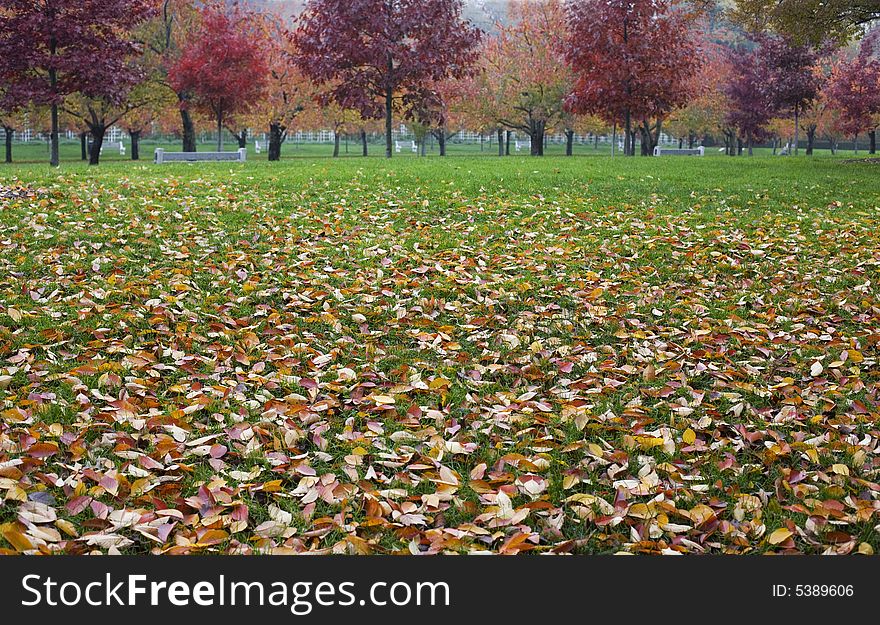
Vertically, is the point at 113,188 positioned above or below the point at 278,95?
below

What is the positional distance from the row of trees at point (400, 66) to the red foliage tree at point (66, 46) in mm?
37

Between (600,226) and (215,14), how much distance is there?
74.3 feet

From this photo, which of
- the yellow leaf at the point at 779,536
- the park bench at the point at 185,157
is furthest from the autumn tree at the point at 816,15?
the yellow leaf at the point at 779,536

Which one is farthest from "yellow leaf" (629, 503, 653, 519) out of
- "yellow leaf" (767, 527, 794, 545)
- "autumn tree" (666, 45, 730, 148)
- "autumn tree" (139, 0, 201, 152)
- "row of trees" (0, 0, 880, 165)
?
"autumn tree" (666, 45, 730, 148)

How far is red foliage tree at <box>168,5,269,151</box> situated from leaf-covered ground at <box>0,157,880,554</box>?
1693cm

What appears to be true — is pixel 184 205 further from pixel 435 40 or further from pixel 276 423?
pixel 435 40

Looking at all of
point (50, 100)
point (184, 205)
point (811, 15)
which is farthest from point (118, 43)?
point (811, 15)

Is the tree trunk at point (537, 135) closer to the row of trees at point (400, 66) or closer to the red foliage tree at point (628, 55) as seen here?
the row of trees at point (400, 66)

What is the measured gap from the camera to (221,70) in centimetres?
2430

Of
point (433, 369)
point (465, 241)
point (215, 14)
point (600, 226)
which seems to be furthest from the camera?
point (215, 14)

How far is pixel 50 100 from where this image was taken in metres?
18.5

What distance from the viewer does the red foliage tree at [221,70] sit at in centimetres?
2420

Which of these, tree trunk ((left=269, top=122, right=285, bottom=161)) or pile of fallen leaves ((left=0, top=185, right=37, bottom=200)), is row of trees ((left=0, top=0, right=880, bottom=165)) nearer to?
tree trunk ((left=269, top=122, right=285, bottom=161))

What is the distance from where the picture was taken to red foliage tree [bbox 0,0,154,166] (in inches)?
697
